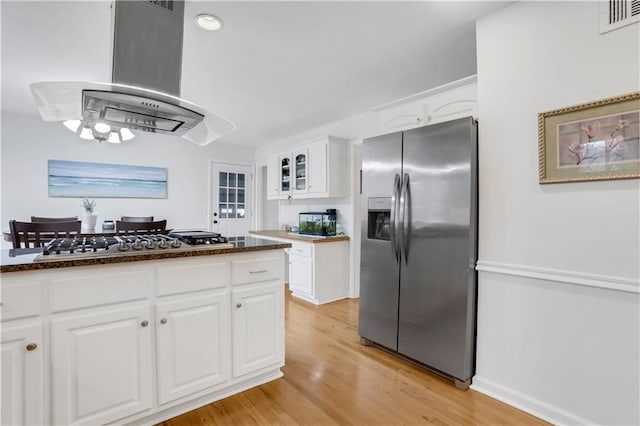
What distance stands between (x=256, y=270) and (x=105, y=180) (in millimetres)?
3937

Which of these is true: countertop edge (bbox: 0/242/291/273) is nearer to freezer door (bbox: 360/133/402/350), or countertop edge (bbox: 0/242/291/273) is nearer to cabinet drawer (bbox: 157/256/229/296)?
cabinet drawer (bbox: 157/256/229/296)

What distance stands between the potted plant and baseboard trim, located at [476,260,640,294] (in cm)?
443

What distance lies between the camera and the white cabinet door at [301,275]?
404 cm

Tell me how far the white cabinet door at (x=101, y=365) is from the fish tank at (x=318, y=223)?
2.94 m

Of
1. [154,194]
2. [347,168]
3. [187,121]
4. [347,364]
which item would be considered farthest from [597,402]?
[154,194]

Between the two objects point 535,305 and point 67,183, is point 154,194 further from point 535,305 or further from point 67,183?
point 535,305

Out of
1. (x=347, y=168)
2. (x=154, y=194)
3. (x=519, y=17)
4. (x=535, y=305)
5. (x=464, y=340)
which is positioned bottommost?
(x=464, y=340)

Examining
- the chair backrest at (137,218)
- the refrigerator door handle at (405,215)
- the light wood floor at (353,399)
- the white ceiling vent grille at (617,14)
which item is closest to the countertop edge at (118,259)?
the light wood floor at (353,399)

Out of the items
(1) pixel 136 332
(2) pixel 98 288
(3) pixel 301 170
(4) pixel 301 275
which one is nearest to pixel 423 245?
(1) pixel 136 332

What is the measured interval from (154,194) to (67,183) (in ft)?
3.66

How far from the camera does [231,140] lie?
18.9ft

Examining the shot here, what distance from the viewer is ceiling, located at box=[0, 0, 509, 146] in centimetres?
202

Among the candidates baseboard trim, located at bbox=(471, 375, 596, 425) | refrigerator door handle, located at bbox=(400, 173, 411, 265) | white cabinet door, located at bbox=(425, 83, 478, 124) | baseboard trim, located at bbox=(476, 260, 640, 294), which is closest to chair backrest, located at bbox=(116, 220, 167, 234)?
refrigerator door handle, located at bbox=(400, 173, 411, 265)

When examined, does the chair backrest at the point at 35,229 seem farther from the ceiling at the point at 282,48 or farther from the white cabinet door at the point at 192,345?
the white cabinet door at the point at 192,345
